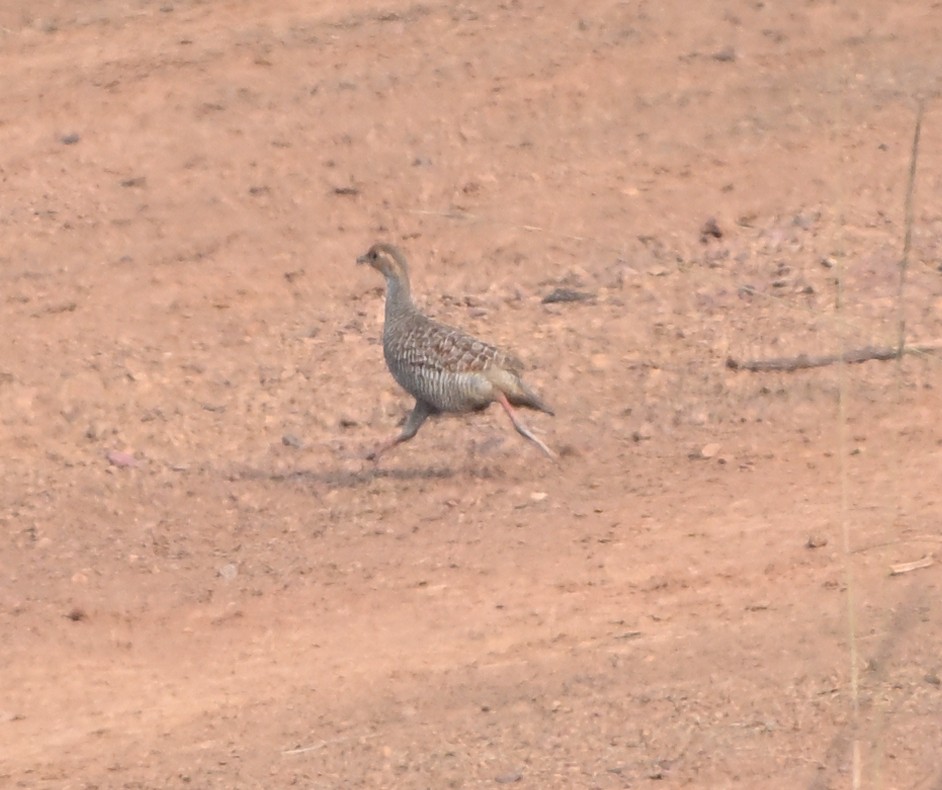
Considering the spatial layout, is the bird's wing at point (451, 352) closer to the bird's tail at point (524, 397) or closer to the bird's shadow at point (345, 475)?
the bird's tail at point (524, 397)

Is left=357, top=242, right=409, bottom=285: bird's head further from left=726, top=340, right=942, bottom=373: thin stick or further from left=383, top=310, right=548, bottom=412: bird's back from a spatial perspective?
left=726, top=340, right=942, bottom=373: thin stick

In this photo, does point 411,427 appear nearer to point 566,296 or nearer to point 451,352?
point 451,352

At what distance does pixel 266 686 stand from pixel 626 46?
8.48 meters

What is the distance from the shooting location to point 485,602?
775 cm

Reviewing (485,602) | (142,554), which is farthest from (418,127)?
(485,602)

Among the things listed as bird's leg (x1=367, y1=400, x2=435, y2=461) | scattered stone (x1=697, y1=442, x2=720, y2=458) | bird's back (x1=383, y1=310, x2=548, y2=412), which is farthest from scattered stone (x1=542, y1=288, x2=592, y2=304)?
scattered stone (x1=697, y1=442, x2=720, y2=458)

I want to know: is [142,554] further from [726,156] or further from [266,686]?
[726,156]

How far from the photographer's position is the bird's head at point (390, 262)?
10.4m

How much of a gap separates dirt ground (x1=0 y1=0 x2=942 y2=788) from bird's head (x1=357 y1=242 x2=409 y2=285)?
2.35ft

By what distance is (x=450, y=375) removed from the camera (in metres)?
9.40

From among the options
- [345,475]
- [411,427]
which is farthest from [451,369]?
[345,475]

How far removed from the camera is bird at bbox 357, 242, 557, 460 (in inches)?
368

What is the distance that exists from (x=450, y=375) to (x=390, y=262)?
1.29 metres

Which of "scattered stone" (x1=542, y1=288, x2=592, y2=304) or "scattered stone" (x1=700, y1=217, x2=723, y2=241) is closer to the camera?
"scattered stone" (x1=542, y1=288, x2=592, y2=304)
